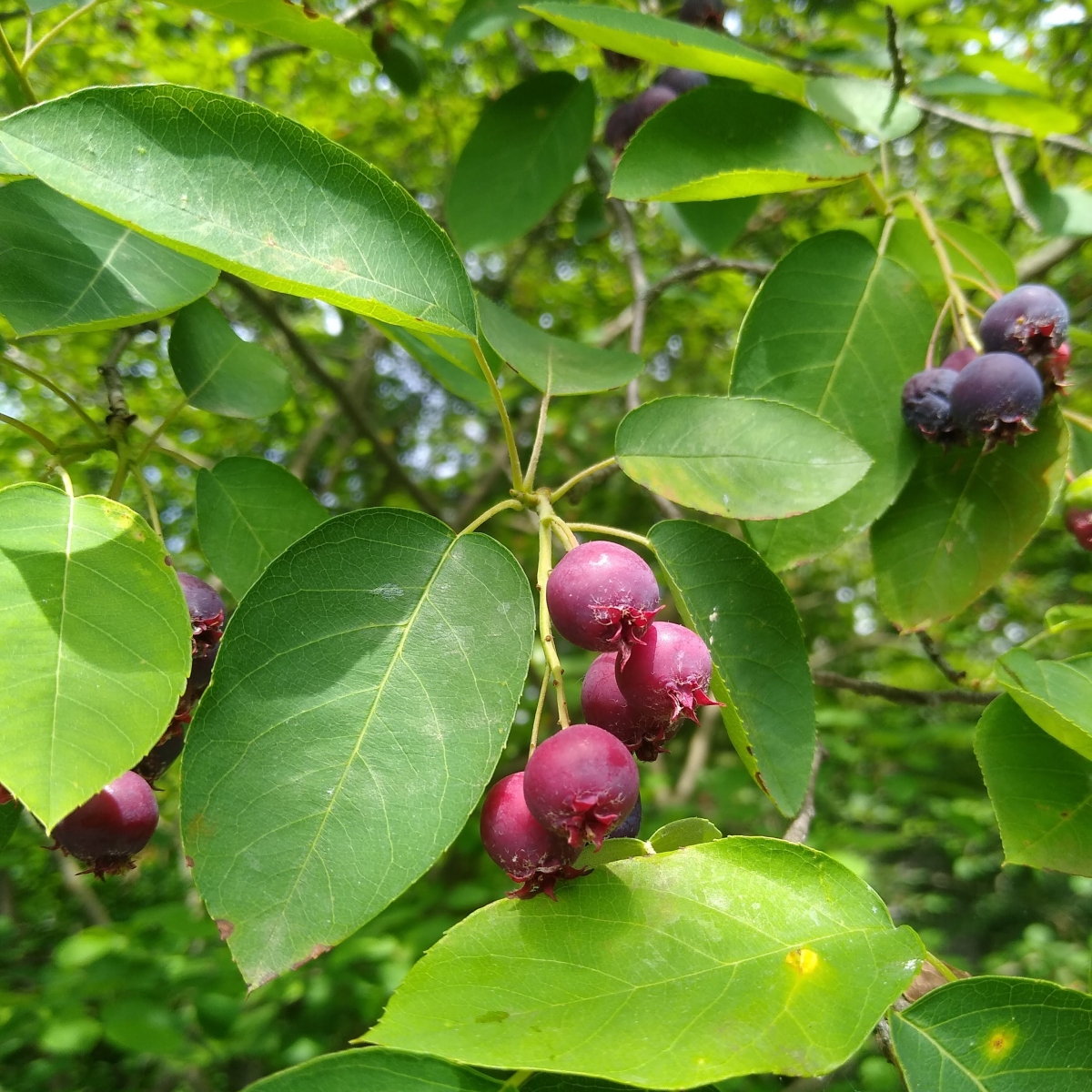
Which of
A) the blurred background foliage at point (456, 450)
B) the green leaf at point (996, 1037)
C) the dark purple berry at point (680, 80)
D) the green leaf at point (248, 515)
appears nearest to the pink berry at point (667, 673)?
the green leaf at point (996, 1037)

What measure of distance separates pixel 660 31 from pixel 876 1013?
1.19 meters

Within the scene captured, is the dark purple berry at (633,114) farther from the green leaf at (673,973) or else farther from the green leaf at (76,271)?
the green leaf at (673,973)

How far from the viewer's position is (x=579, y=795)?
713 mm

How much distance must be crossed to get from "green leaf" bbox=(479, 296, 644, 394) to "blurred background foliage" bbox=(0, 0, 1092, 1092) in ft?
1.55

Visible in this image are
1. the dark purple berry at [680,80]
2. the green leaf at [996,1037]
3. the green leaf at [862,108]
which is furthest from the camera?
the dark purple berry at [680,80]

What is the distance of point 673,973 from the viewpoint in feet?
2.45

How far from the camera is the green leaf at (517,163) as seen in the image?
1.71 m

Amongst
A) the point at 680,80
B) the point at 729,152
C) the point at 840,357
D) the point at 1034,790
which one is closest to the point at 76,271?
the point at 729,152

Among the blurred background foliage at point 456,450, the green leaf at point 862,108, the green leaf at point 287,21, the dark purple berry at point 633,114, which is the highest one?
the green leaf at point 287,21

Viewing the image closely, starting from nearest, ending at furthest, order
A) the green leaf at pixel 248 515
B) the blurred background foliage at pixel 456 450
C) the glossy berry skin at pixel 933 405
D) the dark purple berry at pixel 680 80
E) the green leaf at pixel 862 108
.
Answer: the green leaf at pixel 248 515 → the glossy berry skin at pixel 933 405 → the green leaf at pixel 862 108 → the dark purple berry at pixel 680 80 → the blurred background foliage at pixel 456 450

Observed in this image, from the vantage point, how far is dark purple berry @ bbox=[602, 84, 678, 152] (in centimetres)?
180

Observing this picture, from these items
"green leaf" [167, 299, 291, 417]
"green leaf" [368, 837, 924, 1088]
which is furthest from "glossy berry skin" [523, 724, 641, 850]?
"green leaf" [167, 299, 291, 417]

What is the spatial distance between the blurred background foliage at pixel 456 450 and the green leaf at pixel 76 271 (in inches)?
10.9

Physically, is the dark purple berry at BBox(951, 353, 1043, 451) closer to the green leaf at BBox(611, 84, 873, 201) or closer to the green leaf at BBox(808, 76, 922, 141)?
the green leaf at BBox(611, 84, 873, 201)
